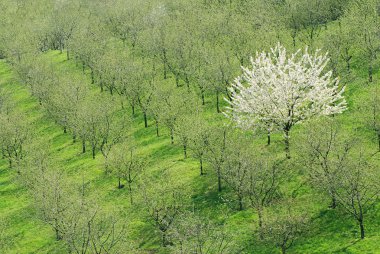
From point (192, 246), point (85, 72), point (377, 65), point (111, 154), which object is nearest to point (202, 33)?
point (85, 72)

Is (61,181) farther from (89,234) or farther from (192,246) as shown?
(192,246)

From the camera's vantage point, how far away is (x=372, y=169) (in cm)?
5156

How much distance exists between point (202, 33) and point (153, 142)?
41.1 metres

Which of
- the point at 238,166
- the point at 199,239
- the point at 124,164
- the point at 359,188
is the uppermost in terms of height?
the point at 238,166

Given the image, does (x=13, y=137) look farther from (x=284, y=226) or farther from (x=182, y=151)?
(x=284, y=226)

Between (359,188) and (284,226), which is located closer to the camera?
(284,226)

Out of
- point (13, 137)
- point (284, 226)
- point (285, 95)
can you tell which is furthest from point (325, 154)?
point (13, 137)

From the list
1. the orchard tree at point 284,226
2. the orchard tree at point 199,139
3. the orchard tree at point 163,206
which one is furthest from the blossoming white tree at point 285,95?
the orchard tree at point 163,206

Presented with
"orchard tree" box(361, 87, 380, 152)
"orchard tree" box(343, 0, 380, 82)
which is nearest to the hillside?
"orchard tree" box(361, 87, 380, 152)

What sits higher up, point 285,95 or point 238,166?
point 285,95

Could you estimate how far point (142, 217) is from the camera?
6206 cm

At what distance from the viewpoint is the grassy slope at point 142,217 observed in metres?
49.4

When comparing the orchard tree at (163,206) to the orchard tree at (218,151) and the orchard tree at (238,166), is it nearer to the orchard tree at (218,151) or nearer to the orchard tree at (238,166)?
the orchard tree at (218,151)

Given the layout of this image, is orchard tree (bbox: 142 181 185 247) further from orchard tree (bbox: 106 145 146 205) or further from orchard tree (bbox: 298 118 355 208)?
orchard tree (bbox: 298 118 355 208)
